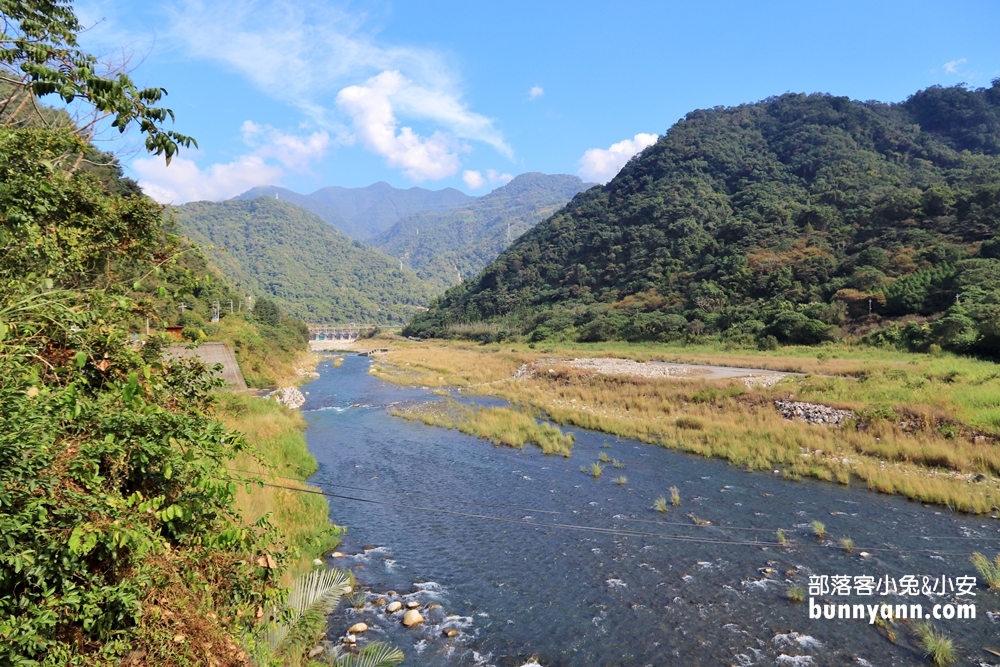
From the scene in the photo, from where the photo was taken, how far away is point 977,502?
13094 mm

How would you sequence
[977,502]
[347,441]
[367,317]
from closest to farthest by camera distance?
[977,502]
[347,441]
[367,317]

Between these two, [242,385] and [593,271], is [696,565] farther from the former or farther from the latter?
[593,271]

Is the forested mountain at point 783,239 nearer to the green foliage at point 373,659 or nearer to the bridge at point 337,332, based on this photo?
the bridge at point 337,332

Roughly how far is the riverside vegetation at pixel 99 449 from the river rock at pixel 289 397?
25.1m

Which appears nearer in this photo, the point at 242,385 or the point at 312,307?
the point at 242,385

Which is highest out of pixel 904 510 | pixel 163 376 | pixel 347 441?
pixel 163 376

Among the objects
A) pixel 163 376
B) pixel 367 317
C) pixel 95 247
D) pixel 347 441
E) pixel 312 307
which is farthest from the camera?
pixel 367 317

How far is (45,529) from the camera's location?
3.26 meters

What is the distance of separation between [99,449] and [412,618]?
22.6 ft

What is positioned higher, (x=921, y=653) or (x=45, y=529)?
(x=45, y=529)

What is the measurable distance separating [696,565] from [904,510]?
7171mm

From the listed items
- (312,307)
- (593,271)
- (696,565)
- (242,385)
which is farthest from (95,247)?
(312,307)

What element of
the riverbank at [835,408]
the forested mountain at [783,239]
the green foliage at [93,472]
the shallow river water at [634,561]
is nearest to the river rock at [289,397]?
the riverbank at [835,408]

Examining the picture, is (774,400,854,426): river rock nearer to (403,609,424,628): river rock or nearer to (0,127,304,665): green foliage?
(403,609,424,628): river rock
